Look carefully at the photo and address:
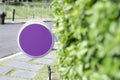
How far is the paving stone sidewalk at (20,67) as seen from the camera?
9.41 meters

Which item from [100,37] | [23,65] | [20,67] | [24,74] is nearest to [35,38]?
[100,37]

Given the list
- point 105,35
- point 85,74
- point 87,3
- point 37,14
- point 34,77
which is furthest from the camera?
point 37,14

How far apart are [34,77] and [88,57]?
6900 mm

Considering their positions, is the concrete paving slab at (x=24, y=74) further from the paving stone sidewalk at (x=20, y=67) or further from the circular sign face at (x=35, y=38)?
the circular sign face at (x=35, y=38)

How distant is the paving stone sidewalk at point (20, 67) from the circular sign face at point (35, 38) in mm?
3374

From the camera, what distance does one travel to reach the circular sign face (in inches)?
227

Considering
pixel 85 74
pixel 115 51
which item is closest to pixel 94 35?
pixel 115 51

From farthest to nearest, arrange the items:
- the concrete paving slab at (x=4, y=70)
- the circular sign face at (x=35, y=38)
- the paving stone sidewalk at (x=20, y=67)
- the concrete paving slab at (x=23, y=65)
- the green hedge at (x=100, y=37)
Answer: the concrete paving slab at (x=23, y=65) → the concrete paving slab at (x=4, y=70) → the paving stone sidewalk at (x=20, y=67) → the circular sign face at (x=35, y=38) → the green hedge at (x=100, y=37)

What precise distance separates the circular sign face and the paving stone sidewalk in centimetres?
337

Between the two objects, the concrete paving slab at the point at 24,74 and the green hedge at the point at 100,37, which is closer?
the green hedge at the point at 100,37

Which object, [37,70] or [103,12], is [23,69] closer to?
[37,70]

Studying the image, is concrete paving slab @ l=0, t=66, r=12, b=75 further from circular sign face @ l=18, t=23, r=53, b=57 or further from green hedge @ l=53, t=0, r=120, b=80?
green hedge @ l=53, t=0, r=120, b=80

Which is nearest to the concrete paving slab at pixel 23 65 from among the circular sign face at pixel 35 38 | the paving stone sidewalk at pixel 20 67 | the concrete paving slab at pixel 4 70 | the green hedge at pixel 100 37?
the paving stone sidewalk at pixel 20 67

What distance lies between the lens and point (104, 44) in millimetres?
2320
